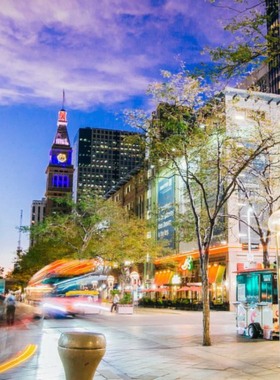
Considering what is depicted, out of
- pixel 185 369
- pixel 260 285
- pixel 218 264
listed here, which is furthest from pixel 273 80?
pixel 185 369

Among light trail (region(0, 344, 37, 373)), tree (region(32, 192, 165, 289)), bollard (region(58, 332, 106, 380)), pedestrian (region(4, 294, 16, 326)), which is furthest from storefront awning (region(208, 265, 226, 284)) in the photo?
bollard (region(58, 332, 106, 380))

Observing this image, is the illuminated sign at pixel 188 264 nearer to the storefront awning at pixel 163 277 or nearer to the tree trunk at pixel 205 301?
the storefront awning at pixel 163 277

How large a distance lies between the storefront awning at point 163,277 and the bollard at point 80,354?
183 feet

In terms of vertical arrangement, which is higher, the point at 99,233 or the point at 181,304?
the point at 99,233

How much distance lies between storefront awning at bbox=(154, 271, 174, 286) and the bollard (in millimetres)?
55834

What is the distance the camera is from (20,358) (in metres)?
12.0

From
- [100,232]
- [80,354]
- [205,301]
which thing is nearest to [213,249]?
[100,232]

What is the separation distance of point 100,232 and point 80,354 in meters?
43.9

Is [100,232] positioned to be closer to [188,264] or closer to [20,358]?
[188,264]

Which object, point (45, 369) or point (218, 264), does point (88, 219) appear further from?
point (45, 369)

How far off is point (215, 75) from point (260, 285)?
1024 cm

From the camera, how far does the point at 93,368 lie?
4.14 meters

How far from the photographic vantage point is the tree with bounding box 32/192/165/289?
4338 centimetres

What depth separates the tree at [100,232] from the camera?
43.4 metres
